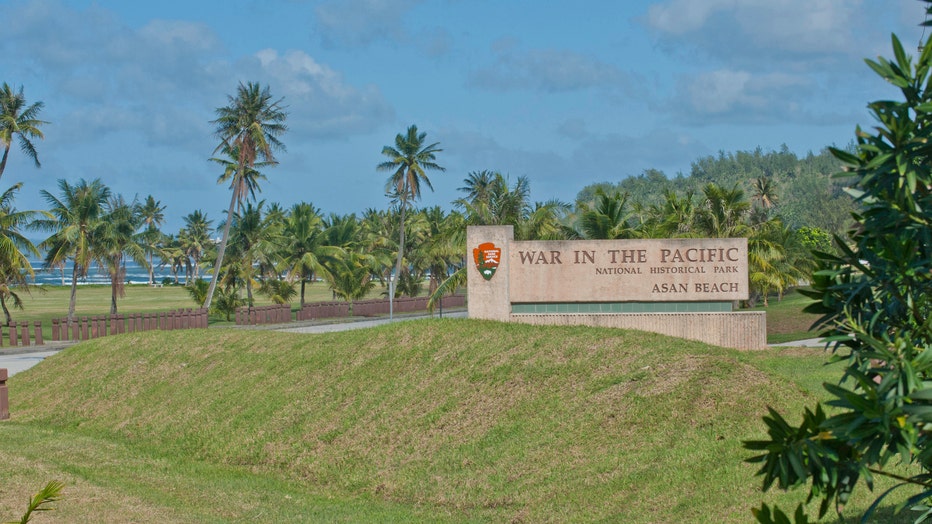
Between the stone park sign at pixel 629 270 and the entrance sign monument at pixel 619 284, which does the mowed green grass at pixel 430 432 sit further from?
the stone park sign at pixel 629 270

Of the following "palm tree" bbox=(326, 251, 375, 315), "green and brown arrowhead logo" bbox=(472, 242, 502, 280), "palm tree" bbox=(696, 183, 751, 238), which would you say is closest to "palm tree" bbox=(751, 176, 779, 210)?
"palm tree" bbox=(326, 251, 375, 315)

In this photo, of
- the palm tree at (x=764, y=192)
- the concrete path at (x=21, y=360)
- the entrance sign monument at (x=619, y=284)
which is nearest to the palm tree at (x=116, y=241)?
the concrete path at (x=21, y=360)

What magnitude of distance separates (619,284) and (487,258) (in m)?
2.93

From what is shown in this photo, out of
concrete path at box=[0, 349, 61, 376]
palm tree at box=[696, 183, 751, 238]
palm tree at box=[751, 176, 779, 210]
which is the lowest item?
concrete path at box=[0, 349, 61, 376]

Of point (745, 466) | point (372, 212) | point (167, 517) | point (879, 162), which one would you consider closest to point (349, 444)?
point (167, 517)

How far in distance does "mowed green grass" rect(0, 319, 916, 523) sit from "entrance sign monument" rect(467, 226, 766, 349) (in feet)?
3.90

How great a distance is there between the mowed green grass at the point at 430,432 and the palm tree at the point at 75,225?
29145 millimetres

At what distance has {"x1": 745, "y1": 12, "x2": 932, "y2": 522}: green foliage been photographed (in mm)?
3555

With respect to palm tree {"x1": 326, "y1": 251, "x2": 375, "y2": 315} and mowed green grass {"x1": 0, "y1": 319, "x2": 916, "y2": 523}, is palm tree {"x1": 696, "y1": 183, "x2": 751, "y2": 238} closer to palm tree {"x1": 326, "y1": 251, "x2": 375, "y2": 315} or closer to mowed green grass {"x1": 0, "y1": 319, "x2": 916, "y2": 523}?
mowed green grass {"x1": 0, "y1": 319, "x2": 916, "y2": 523}

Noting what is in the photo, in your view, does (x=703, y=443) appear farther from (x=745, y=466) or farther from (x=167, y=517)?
(x=167, y=517)

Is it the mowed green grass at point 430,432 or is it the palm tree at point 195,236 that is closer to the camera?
the mowed green grass at point 430,432

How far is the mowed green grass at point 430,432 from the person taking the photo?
11742 millimetres

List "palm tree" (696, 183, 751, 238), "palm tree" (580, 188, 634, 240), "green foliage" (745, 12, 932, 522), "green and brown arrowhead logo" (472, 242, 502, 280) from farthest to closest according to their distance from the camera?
"palm tree" (696, 183, 751, 238) < "palm tree" (580, 188, 634, 240) < "green and brown arrowhead logo" (472, 242, 502, 280) < "green foliage" (745, 12, 932, 522)

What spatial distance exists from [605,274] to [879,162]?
1743cm
